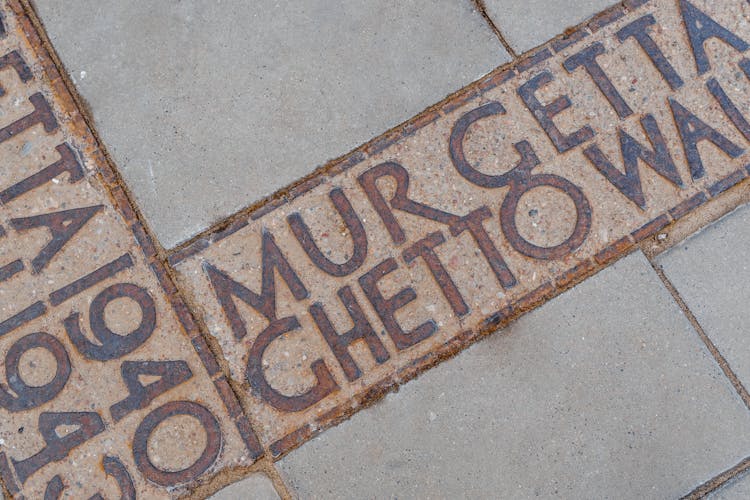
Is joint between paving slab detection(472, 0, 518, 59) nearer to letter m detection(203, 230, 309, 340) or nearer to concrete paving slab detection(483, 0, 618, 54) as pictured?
concrete paving slab detection(483, 0, 618, 54)

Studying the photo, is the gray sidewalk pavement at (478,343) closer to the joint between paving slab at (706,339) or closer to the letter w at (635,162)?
the joint between paving slab at (706,339)

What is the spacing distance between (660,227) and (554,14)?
980 mm

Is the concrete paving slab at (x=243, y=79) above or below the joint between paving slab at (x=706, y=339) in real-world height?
above

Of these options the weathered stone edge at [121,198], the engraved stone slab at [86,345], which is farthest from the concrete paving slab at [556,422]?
the engraved stone slab at [86,345]

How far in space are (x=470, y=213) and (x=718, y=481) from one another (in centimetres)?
140

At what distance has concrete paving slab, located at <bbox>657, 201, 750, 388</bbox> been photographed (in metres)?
2.35

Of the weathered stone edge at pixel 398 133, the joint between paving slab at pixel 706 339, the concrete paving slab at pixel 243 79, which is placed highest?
the concrete paving slab at pixel 243 79

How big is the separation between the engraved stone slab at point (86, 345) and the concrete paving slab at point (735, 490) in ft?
5.86

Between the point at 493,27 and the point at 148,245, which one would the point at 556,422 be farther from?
the point at 148,245

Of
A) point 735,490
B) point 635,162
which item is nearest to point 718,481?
point 735,490

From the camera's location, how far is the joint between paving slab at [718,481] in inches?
90.1

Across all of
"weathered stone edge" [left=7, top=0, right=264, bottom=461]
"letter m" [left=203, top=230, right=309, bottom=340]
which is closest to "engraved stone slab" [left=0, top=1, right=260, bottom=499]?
"weathered stone edge" [left=7, top=0, right=264, bottom=461]

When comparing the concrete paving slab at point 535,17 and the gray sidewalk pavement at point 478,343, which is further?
the concrete paving slab at point 535,17

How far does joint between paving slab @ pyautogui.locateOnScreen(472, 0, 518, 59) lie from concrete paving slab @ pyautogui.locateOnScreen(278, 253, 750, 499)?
41.1 inches
